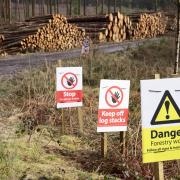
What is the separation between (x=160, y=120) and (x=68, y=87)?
2951 millimetres

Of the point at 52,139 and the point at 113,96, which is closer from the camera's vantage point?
the point at 113,96

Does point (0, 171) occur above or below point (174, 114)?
below

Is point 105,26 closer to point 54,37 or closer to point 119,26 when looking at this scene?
point 119,26

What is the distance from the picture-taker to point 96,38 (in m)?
25.1

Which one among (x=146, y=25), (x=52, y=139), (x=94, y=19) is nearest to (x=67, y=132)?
(x=52, y=139)

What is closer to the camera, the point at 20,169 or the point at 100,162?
the point at 20,169

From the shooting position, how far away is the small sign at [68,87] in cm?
736

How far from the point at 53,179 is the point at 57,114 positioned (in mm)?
3095

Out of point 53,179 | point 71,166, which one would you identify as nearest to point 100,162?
point 71,166

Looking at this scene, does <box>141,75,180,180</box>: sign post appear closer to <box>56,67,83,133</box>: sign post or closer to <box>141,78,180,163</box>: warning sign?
A: <box>141,78,180,163</box>: warning sign

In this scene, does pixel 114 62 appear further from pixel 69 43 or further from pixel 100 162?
pixel 69 43

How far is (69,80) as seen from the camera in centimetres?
746

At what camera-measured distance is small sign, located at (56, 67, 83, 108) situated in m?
7.36

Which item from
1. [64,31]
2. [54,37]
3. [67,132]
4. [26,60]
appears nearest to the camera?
[67,132]
